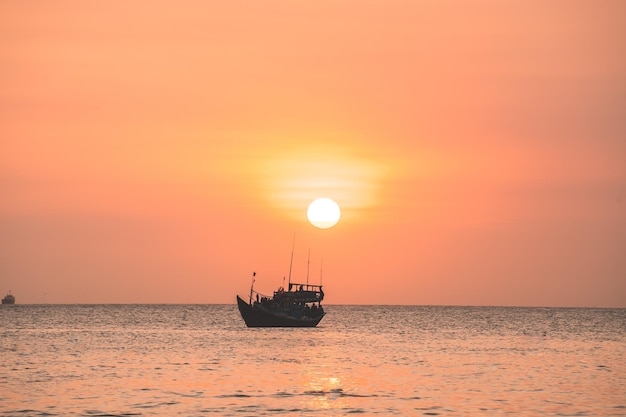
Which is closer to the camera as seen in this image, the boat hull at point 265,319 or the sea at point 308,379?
the sea at point 308,379

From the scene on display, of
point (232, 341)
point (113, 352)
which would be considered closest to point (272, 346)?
point (232, 341)

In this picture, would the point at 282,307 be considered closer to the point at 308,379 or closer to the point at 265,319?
the point at 265,319

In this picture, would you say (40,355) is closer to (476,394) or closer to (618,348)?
(476,394)

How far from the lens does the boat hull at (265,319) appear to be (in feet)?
423

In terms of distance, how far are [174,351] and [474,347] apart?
30.5 metres

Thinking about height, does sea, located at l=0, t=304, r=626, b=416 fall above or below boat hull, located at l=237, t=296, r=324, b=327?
below

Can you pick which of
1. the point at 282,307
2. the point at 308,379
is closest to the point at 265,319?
the point at 282,307

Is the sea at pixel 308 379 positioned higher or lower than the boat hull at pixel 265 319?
lower

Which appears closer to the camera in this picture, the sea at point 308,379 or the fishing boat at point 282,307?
the sea at point 308,379

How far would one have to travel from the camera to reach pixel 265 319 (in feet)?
429

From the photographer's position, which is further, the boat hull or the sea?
the boat hull

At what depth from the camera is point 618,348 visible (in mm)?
94688

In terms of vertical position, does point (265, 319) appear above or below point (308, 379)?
above

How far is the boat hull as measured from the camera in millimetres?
129000
